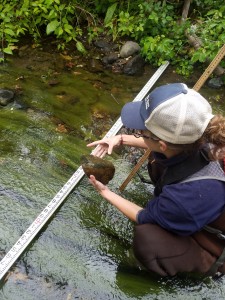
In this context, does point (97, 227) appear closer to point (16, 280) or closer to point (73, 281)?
point (73, 281)

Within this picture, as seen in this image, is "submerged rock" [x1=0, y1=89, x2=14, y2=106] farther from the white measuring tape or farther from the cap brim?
the cap brim

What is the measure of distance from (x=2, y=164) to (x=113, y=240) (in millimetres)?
1258

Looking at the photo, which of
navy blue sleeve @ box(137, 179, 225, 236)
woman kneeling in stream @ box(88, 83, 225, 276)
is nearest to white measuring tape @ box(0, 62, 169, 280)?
woman kneeling in stream @ box(88, 83, 225, 276)

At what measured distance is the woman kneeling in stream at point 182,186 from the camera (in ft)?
6.62

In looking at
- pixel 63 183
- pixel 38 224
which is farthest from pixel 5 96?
pixel 38 224

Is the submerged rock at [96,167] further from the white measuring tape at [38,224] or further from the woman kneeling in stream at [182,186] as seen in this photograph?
the white measuring tape at [38,224]

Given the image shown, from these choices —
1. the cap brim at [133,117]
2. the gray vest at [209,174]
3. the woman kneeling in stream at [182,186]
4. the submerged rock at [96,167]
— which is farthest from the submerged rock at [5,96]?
the gray vest at [209,174]

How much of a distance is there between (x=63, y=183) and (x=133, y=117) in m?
1.35

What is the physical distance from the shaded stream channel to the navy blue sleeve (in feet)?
2.50

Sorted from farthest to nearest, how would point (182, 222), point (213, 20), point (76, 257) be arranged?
point (213, 20)
point (76, 257)
point (182, 222)

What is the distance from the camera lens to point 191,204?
2121mm

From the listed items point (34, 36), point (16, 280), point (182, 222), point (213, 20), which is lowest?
point (16, 280)

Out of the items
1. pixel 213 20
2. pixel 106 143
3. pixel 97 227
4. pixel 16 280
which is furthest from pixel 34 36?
pixel 16 280

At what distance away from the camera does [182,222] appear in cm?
221
